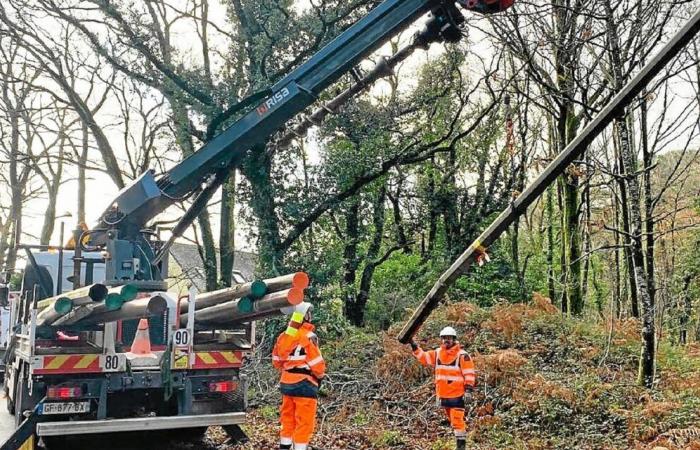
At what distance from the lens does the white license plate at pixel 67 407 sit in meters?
8.01

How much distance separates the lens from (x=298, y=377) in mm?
7656

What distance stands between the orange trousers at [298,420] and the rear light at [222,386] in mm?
1321

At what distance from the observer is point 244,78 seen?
16453 mm

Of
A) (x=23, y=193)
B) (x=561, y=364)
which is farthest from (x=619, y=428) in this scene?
(x=23, y=193)

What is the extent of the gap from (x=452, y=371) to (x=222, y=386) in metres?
2.98

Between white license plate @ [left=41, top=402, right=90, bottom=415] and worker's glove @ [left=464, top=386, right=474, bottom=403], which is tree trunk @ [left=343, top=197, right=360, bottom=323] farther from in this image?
white license plate @ [left=41, top=402, right=90, bottom=415]

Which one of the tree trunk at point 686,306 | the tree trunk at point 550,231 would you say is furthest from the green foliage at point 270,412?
the tree trunk at point 686,306

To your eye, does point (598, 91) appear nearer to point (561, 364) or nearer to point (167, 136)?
point (561, 364)

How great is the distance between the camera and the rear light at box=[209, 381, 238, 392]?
877 centimetres

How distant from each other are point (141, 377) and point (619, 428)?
6.13 meters

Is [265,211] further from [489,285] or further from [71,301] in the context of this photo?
[71,301]

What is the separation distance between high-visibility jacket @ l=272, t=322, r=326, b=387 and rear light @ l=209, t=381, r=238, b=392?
4.51ft

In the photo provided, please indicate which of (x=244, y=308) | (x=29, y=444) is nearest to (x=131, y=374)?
(x=29, y=444)

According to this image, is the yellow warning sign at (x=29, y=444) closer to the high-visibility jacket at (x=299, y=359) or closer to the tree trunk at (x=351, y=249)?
the high-visibility jacket at (x=299, y=359)
